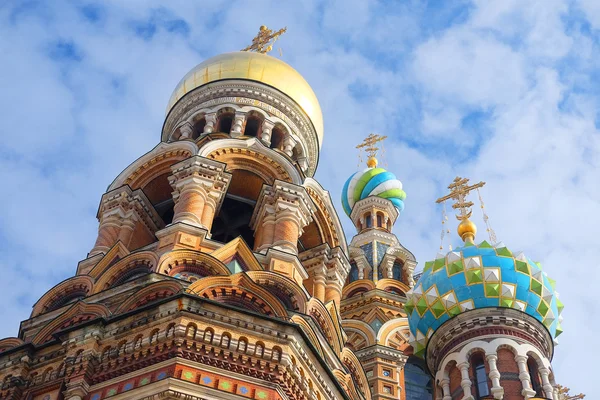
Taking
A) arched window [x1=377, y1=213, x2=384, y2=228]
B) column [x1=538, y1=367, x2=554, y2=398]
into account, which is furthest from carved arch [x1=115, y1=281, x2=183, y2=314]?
arched window [x1=377, y1=213, x2=384, y2=228]

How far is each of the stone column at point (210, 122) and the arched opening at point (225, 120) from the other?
10 centimetres

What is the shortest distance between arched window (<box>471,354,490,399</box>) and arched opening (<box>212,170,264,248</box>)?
341 cm

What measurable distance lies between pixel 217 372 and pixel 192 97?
7276mm

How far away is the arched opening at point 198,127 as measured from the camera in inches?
570

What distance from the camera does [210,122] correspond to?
14.2 metres

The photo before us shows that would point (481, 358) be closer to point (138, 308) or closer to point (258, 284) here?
point (258, 284)

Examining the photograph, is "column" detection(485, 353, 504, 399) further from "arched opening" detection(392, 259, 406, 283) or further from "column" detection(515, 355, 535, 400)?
"arched opening" detection(392, 259, 406, 283)

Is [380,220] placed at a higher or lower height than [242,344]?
higher

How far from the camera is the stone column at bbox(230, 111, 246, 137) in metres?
13.8

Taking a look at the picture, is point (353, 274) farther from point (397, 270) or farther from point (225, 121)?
point (225, 121)

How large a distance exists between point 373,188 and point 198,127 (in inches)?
277

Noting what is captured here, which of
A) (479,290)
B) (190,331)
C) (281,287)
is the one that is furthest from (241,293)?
(479,290)

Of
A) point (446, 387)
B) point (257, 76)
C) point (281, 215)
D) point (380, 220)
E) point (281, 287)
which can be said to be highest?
point (380, 220)

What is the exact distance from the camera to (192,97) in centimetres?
1503
